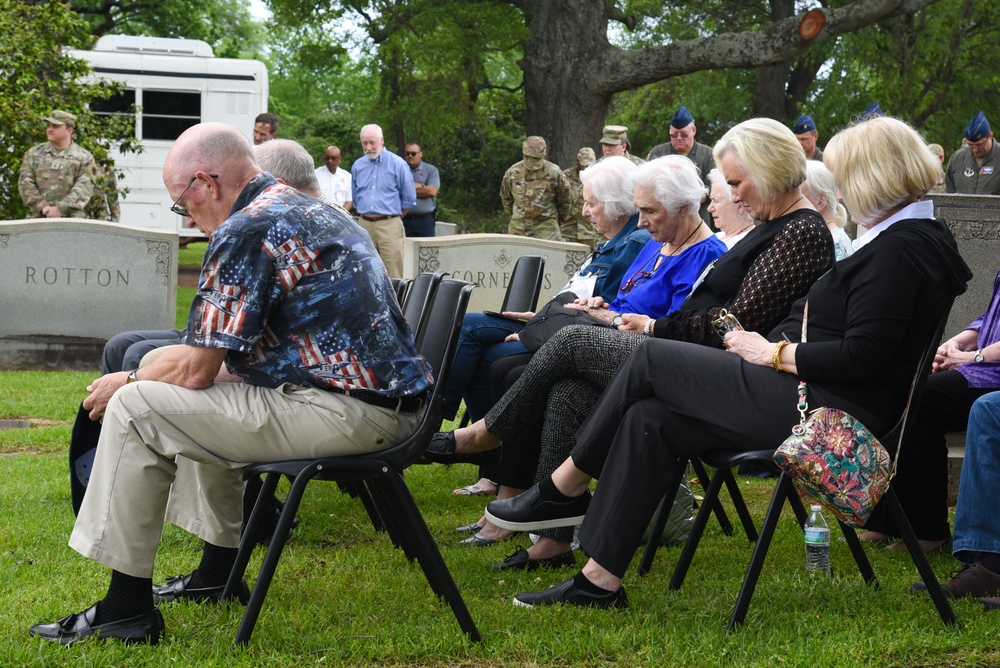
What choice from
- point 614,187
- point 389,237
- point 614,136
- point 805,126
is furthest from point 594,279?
point 389,237

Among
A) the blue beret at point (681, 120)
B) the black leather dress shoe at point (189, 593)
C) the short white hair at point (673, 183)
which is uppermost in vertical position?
the blue beret at point (681, 120)

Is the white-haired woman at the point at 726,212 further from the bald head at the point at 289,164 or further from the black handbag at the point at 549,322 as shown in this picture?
the bald head at the point at 289,164

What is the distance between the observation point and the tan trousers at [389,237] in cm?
1373

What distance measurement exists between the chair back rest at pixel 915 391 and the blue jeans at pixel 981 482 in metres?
0.48

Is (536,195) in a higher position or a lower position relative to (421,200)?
higher

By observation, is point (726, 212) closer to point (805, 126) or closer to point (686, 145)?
point (805, 126)

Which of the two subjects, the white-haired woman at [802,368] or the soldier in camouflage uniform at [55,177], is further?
the soldier in camouflage uniform at [55,177]

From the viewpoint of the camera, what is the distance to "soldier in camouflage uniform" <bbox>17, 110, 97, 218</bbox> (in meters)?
11.5

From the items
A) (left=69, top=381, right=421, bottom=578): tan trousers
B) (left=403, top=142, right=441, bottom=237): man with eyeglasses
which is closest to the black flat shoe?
(left=69, top=381, right=421, bottom=578): tan trousers

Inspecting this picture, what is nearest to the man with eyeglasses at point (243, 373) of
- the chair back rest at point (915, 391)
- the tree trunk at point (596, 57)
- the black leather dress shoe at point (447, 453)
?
the black leather dress shoe at point (447, 453)

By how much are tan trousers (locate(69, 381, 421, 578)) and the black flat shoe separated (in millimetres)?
1039

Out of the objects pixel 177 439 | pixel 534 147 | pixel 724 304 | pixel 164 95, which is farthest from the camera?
pixel 164 95

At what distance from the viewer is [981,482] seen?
12.2 feet

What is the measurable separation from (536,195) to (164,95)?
10835 mm
